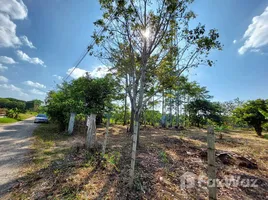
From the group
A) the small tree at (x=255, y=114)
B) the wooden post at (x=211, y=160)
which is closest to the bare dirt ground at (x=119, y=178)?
the wooden post at (x=211, y=160)

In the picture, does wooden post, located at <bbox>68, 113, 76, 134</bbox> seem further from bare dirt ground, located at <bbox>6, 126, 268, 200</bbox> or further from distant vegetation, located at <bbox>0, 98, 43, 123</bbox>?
bare dirt ground, located at <bbox>6, 126, 268, 200</bbox>

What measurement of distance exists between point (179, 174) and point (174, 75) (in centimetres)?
326

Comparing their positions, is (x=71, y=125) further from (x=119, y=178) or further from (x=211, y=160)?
(x=211, y=160)

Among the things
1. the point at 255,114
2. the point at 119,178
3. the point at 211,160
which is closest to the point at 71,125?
the point at 119,178

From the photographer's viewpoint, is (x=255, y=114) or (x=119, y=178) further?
(x=255, y=114)

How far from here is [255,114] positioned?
13125mm

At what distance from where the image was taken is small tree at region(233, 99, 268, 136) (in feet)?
42.9

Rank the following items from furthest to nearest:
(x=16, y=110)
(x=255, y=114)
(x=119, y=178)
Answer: (x=16, y=110) → (x=255, y=114) → (x=119, y=178)

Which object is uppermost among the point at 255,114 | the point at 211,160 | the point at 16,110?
the point at 255,114

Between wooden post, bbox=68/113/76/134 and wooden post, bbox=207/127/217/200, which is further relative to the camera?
wooden post, bbox=68/113/76/134

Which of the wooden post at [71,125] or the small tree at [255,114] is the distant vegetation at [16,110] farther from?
the small tree at [255,114]

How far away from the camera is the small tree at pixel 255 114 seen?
13.1m

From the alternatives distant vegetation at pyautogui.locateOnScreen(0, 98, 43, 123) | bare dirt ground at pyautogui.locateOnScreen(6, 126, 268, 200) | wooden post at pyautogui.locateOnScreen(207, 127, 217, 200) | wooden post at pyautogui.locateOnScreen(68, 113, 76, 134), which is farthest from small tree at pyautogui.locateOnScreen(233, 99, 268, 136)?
distant vegetation at pyautogui.locateOnScreen(0, 98, 43, 123)

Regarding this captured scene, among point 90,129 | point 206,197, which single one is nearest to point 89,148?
point 90,129
